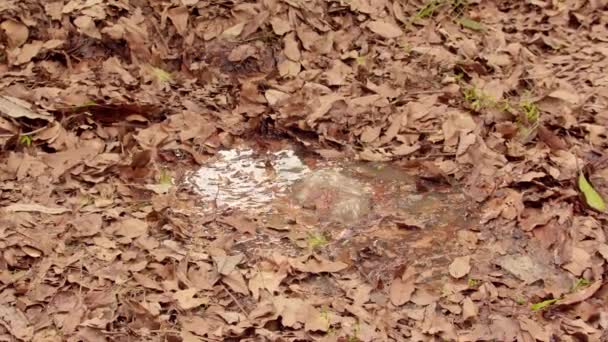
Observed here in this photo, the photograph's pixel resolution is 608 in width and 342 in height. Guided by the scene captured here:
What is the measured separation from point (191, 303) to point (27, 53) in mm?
2079

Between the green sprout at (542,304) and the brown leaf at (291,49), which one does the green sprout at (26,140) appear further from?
the green sprout at (542,304)

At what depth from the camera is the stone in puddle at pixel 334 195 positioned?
369cm

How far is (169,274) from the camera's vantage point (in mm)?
3305

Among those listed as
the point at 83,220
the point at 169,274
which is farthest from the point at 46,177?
the point at 169,274

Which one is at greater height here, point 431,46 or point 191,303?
point 431,46

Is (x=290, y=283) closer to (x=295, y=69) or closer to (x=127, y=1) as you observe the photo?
(x=295, y=69)

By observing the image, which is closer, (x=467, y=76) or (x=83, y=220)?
(x=83, y=220)

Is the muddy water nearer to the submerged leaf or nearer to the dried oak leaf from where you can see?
the dried oak leaf

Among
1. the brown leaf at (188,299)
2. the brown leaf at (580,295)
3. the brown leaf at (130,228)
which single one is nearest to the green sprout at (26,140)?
the brown leaf at (130,228)

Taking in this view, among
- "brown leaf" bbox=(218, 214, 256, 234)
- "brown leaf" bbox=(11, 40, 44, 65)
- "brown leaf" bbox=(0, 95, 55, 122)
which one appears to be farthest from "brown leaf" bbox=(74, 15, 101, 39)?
"brown leaf" bbox=(218, 214, 256, 234)

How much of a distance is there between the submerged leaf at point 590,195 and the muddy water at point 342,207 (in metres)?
0.56

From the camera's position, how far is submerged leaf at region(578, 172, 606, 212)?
3.65m

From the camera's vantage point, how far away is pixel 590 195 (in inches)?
145

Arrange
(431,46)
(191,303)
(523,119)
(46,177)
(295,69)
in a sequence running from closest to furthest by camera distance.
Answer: (191,303)
(46,177)
(523,119)
(295,69)
(431,46)
